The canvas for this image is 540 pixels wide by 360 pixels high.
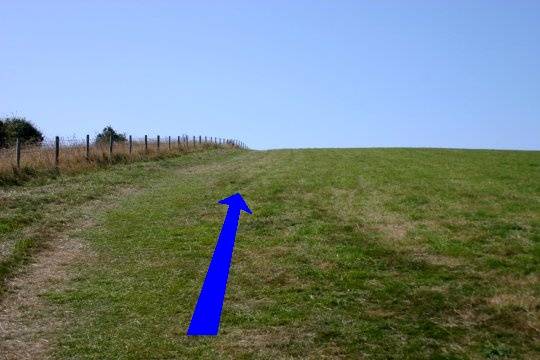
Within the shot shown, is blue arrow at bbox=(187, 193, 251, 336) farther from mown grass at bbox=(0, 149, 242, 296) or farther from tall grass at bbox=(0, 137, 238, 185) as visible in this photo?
tall grass at bbox=(0, 137, 238, 185)

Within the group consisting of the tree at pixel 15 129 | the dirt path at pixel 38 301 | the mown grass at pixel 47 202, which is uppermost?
the tree at pixel 15 129

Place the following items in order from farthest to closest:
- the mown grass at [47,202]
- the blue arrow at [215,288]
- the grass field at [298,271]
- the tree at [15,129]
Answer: the tree at [15,129] < the mown grass at [47,202] < the blue arrow at [215,288] < the grass field at [298,271]

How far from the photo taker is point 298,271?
36.7 feet

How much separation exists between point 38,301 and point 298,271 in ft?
16.1

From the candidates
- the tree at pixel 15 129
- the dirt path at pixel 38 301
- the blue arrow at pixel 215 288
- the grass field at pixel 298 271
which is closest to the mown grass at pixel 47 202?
the grass field at pixel 298 271

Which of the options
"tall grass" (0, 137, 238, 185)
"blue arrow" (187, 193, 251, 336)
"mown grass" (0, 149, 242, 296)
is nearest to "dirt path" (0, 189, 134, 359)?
"mown grass" (0, 149, 242, 296)

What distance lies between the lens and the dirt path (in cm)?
800

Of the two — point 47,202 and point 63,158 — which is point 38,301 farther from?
point 63,158

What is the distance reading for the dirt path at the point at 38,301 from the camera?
8.00 meters

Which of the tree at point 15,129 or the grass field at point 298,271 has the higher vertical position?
the tree at point 15,129

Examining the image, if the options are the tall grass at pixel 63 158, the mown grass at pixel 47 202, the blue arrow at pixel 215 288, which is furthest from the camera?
the tall grass at pixel 63 158

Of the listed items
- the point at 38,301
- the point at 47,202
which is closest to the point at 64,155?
the point at 47,202

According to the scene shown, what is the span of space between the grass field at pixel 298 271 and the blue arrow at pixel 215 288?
0.18 m

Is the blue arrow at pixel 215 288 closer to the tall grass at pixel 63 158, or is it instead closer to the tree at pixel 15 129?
the tall grass at pixel 63 158
